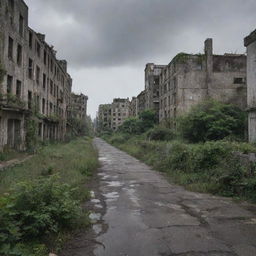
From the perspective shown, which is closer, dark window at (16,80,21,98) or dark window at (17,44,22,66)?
dark window at (17,44,22,66)

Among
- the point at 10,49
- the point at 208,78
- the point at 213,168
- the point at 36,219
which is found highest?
the point at 208,78

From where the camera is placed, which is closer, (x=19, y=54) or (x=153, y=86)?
(x=19, y=54)

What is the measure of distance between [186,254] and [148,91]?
49.1m

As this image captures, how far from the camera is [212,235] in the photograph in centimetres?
505

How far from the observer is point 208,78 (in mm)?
33531

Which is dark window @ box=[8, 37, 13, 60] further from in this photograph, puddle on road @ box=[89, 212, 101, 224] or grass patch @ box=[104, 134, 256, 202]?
puddle on road @ box=[89, 212, 101, 224]

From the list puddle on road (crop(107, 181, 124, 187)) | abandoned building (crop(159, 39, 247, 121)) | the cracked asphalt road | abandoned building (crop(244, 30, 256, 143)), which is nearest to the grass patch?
the cracked asphalt road

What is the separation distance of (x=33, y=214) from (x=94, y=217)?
1961mm

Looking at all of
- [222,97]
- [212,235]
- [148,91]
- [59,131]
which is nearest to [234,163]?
[212,235]

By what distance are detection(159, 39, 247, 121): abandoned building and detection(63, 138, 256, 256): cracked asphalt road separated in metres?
26.6

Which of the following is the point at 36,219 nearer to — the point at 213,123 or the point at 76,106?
the point at 213,123

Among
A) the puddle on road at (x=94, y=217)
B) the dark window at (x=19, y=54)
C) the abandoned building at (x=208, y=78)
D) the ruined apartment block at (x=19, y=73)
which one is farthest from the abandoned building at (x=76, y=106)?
the puddle on road at (x=94, y=217)

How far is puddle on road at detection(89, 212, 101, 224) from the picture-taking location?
590cm

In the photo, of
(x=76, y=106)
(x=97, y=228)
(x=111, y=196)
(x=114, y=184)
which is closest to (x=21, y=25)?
(x=114, y=184)
